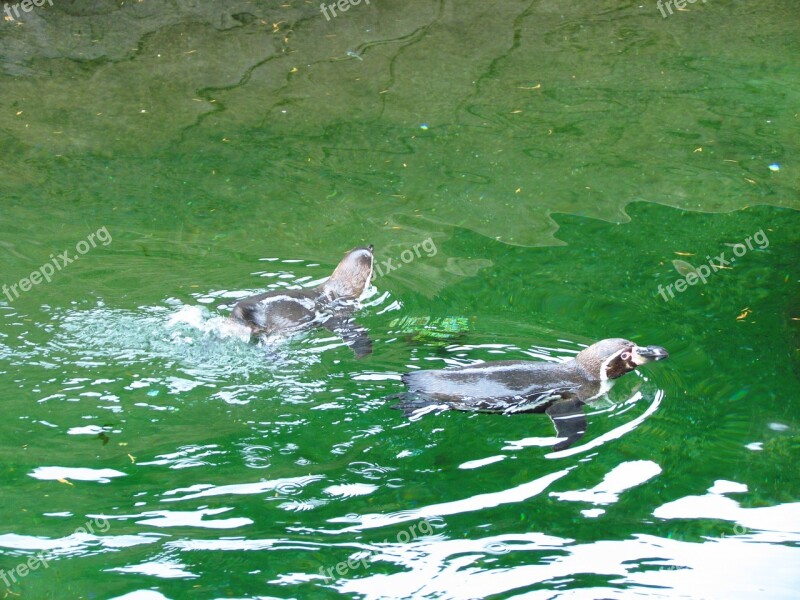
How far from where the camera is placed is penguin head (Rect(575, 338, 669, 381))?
19.7ft

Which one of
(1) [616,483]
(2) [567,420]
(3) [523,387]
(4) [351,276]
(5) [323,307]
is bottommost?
(1) [616,483]

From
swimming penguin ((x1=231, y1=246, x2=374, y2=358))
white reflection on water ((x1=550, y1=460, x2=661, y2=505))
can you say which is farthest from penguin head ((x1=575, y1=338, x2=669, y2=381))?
swimming penguin ((x1=231, y1=246, x2=374, y2=358))

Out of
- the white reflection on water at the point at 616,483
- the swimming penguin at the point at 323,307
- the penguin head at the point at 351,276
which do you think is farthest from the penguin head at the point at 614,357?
the penguin head at the point at 351,276

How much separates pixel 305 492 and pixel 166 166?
521cm

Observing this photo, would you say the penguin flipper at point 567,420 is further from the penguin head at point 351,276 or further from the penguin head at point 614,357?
the penguin head at point 351,276

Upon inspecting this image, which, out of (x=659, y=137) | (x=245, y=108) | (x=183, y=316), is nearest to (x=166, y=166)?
(x=245, y=108)

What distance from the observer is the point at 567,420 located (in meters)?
5.69

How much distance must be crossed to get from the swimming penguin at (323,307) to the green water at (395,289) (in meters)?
0.14

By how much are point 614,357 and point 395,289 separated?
6.60 ft

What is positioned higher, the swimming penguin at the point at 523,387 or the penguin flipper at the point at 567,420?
the swimming penguin at the point at 523,387

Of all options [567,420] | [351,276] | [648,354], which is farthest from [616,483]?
[351,276]

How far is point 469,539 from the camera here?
4.83m

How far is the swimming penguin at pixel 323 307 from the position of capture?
6594mm

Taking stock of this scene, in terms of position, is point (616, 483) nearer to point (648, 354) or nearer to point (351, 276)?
point (648, 354)
